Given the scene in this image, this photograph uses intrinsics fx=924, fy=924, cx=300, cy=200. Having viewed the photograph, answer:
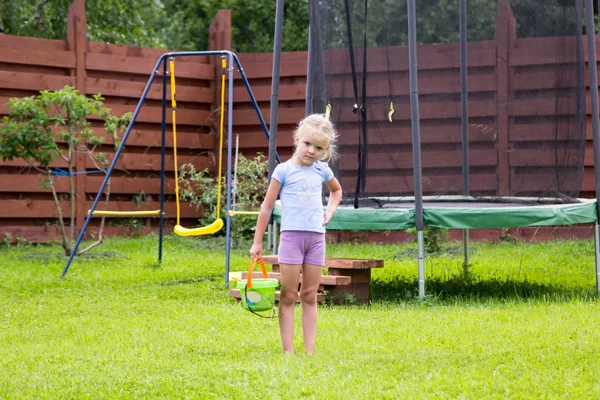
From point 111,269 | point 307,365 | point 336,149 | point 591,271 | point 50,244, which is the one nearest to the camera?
point 307,365

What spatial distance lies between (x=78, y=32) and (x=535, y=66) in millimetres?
4767

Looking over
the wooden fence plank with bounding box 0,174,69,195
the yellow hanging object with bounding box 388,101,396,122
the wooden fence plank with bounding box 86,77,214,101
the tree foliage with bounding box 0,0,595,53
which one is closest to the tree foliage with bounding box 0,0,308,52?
the tree foliage with bounding box 0,0,595,53

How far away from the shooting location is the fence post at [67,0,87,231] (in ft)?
29.5

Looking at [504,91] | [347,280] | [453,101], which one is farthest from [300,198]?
[453,101]

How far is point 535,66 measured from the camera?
6.11 meters

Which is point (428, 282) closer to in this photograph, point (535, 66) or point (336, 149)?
point (336, 149)

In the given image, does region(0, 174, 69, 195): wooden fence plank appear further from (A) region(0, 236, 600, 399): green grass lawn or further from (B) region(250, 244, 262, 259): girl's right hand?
(B) region(250, 244, 262, 259): girl's right hand

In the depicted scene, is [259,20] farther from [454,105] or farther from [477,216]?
[477,216]

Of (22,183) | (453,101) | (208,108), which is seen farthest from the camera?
(208,108)

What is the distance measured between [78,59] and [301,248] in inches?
229

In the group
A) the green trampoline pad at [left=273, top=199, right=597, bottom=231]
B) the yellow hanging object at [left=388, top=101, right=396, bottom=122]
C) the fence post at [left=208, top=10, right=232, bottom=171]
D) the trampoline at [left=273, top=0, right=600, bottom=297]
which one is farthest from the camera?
the fence post at [left=208, top=10, right=232, bottom=171]

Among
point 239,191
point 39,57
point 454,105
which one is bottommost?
point 239,191

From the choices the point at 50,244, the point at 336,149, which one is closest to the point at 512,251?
the point at 336,149

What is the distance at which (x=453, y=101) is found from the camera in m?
6.60
